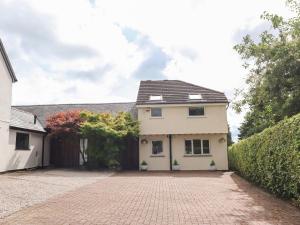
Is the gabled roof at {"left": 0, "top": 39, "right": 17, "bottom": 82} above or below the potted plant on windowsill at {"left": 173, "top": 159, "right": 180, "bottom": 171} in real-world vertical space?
above

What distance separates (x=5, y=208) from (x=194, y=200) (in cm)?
603

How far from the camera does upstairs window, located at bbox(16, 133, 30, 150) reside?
21.4 meters

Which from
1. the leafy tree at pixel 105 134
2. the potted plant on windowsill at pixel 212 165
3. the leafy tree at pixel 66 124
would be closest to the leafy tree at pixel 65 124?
the leafy tree at pixel 66 124

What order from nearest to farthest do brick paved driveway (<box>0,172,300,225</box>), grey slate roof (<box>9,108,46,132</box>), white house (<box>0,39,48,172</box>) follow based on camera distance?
brick paved driveway (<box>0,172,300,225</box>)
white house (<box>0,39,48,172</box>)
grey slate roof (<box>9,108,46,132</box>)

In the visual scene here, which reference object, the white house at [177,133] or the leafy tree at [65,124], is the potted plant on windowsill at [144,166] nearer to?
the white house at [177,133]

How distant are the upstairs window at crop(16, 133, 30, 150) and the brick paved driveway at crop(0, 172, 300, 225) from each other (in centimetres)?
1029

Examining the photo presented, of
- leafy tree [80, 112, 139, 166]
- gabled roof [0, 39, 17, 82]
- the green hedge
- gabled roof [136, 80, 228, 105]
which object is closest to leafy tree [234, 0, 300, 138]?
the green hedge

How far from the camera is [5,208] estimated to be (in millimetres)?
9086

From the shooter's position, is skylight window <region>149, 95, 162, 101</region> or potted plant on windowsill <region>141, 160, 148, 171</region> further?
skylight window <region>149, 95, 162, 101</region>

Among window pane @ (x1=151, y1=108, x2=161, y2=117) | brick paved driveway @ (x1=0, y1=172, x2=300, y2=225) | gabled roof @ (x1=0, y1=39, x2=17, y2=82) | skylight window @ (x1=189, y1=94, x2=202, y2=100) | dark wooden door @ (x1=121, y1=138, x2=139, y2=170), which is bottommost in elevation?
brick paved driveway @ (x1=0, y1=172, x2=300, y2=225)

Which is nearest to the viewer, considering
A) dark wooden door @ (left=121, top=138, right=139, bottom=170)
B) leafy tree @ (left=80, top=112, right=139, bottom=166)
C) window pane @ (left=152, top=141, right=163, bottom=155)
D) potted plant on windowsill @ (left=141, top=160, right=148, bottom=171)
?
leafy tree @ (left=80, top=112, right=139, bottom=166)

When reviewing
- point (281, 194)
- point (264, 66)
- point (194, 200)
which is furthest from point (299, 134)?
point (264, 66)

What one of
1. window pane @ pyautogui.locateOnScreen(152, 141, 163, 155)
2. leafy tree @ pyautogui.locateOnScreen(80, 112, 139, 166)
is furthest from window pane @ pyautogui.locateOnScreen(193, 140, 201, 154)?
leafy tree @ pyautogui.locateOnScreen(80, 112, 139, 166)

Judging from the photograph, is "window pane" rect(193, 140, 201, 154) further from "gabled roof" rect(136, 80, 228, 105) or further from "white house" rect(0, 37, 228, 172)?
"gabled roof" rect(136, 80, 228, 105)
